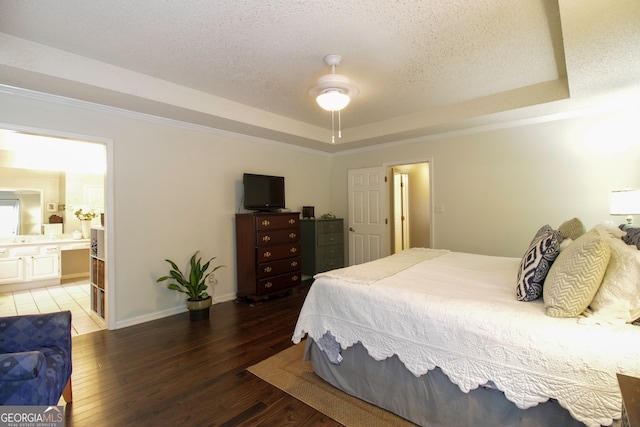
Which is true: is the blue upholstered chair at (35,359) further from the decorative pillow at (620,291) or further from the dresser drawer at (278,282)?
the decorative pillow at (620,291)

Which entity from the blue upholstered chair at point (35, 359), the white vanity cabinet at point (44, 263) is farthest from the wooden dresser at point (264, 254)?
the white vanity cabinet at point (44, 263)

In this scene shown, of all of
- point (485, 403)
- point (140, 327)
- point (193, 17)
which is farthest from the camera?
point (140, 327)

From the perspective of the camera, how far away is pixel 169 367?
230cm

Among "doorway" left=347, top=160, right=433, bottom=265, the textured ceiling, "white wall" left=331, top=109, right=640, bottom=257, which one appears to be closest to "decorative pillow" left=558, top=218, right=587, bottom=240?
"white wall" left=331, top=109, right=640, bottom=257

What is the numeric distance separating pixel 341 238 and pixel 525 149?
118 inches

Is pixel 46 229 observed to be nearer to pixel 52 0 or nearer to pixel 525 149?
pixel 52 0

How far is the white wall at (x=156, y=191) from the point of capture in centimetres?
292

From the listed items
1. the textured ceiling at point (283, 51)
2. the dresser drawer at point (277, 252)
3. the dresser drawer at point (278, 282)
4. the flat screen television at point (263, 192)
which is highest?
the textured ceiling at point (283, 51)

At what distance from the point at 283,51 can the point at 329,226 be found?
3142mm

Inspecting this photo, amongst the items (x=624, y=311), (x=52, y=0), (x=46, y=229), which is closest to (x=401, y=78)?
(x=624, y=311)

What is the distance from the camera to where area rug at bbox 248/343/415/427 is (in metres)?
1.71

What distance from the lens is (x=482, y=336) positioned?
A: 55.7 inches

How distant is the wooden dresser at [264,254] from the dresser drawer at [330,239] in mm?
763

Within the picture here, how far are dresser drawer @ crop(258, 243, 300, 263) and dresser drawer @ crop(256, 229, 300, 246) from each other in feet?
0.22
